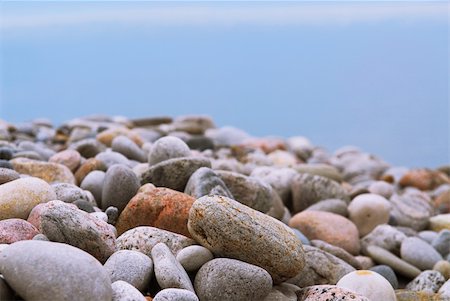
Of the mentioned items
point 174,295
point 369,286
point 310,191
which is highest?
point 174,295

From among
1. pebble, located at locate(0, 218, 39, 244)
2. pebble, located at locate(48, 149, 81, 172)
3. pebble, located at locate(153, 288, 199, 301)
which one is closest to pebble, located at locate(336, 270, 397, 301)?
pebble, located at locate(153, 288, 199, 301)

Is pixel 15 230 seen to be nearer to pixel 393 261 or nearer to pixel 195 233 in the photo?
pixel 195 233

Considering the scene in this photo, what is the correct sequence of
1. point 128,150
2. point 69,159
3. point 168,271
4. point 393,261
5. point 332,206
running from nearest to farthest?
point 168,271 < point 393,261 < point 69,159 < point 332,206 < point 128,150

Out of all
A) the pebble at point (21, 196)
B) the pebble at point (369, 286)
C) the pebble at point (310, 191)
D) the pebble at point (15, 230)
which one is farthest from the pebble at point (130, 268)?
the pebble at point (310, 191)

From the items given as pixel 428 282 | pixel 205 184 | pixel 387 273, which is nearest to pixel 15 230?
pixel 205 184

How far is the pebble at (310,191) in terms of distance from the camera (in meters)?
5.67

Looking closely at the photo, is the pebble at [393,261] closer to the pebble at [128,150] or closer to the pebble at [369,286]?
the pebble at [369,286]

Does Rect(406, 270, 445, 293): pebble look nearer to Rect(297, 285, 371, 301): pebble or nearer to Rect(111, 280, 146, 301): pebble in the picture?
Rect(297, 285, 371, 301): pebble

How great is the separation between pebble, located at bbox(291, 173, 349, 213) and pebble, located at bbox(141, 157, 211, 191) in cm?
162

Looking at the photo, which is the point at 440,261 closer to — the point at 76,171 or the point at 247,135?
the point at 76,171

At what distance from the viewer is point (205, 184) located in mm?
4062

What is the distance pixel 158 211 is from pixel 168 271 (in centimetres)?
81

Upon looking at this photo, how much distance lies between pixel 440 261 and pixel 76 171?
2962 mm

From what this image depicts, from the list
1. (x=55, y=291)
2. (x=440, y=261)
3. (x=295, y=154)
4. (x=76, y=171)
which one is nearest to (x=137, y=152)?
(x=76, y=171)
